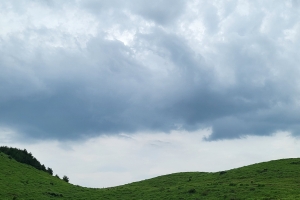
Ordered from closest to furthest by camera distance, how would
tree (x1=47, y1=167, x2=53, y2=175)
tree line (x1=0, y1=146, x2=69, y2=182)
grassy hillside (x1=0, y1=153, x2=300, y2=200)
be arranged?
grassy hillside (x1=0, y1=153, x2=300, y2=200), tree line (x1=0, y1=146, x2=69, y2=182), tree (x1=47, y1=167, x2=53, y2=175)

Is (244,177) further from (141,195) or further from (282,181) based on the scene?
(141,195)

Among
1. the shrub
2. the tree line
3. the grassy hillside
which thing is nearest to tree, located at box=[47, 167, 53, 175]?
the tree line

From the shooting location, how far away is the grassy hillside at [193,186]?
43.1 metres

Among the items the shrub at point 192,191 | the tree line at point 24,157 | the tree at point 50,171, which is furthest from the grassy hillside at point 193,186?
the tree at point 50,171

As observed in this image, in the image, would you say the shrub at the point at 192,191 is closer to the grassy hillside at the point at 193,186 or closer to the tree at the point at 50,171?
the grassy hillside at the point at 193,186

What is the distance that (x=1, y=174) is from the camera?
52.7 meters

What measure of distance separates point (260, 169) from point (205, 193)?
15.9 m

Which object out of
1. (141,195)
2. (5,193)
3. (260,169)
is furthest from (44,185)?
(260,169)

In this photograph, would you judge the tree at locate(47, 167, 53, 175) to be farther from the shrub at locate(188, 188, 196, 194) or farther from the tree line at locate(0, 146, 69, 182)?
the shrub at locate(188, 188, 196, 194)

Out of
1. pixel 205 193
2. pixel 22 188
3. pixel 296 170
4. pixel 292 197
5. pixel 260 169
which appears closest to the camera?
pixel 292 197

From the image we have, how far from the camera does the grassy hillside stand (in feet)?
141

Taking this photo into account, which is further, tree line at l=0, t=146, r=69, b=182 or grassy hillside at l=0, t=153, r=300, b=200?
tree line at l=0, t=146, r=69, b=182

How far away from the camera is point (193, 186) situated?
5134 cm

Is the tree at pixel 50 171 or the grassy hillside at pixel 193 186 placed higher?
the tree at pixel 50 171
